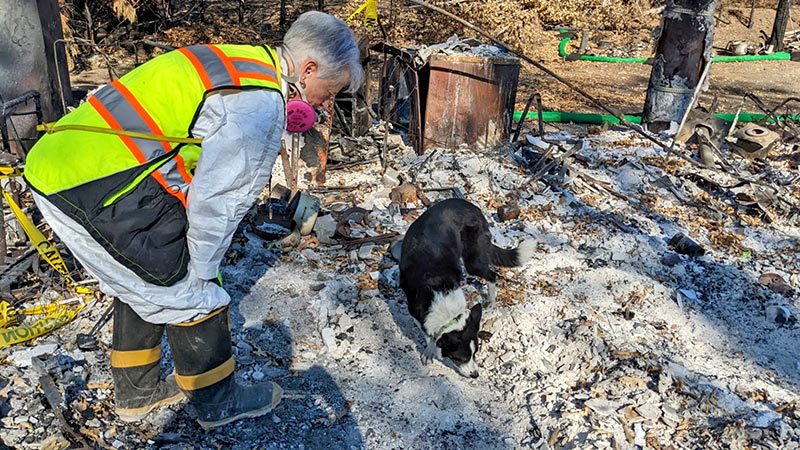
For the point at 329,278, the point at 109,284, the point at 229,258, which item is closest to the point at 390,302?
the point at 329,278

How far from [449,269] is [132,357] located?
2.29m

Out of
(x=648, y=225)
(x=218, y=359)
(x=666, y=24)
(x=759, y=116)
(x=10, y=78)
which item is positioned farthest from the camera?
(x=759, y=116)

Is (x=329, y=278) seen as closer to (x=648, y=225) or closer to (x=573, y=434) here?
(x=573, y=434)

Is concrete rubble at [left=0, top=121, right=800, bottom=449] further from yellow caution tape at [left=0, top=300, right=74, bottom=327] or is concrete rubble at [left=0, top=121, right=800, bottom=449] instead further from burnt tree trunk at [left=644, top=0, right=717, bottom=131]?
burnt tree trunk at [left=644, top=0, right=717, bottom=131]

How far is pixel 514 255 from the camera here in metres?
4.96

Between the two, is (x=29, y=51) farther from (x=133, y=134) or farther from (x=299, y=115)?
(x=133, y=134)

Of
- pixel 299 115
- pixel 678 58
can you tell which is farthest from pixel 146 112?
pixel 678 58

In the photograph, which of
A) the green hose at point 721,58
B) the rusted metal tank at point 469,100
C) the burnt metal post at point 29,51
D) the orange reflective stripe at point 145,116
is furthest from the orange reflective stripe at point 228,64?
the green hose at point 721,58

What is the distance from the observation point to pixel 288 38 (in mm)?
2584

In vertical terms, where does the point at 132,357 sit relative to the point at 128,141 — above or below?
below

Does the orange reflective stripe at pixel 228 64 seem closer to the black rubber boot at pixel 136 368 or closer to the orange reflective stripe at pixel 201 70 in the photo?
the orange reflective stripe at pixel 201 70

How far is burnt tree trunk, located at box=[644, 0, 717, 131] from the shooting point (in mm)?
7941

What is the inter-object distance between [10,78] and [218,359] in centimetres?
607

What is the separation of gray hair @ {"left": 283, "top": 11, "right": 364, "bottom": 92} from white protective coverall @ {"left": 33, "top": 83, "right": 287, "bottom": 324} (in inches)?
9.9
